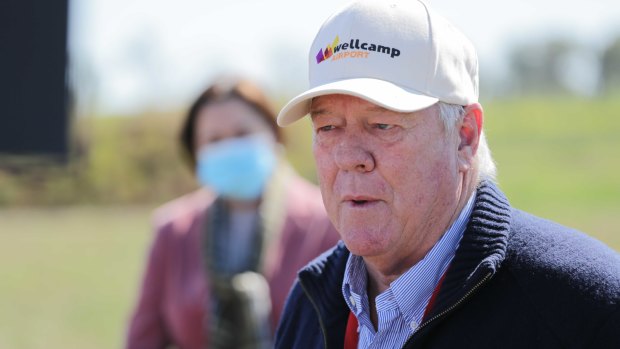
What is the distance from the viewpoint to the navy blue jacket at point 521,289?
6.79ft

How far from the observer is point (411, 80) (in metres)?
2.27

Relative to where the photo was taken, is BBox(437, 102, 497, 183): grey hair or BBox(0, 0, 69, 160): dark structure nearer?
BBox(437, 102, 497, 183): grey hair

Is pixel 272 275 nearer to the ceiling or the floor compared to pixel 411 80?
nearer to the floor

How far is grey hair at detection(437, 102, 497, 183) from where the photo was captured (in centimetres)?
231

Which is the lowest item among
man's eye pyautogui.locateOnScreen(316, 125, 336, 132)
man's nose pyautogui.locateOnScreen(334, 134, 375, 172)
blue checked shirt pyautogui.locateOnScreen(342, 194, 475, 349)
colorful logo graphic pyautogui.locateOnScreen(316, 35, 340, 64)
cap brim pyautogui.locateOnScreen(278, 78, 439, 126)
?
blue checked shirt pyautogui.locateOnScreen(342, 194, 475, 349)

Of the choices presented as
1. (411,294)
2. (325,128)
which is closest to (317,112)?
(325,128)

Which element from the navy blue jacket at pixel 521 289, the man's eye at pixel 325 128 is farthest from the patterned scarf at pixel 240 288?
the navy blue jacket at pixel 521 289

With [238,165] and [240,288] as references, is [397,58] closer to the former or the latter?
[240,288]

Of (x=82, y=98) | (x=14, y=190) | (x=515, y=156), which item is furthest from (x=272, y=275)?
(x=515, y=156)

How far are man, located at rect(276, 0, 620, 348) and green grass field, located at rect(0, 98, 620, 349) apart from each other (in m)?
2.92

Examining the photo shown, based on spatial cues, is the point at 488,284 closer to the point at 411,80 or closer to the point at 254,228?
the point at 411,80

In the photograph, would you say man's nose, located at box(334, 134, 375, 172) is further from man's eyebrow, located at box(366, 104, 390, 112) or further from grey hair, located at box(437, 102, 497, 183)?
grey hair, located at box(437, 102, 497, 183)

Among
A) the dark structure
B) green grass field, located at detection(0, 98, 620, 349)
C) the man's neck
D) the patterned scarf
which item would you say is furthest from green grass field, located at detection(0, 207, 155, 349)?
the man's neck

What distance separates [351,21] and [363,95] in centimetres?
22
